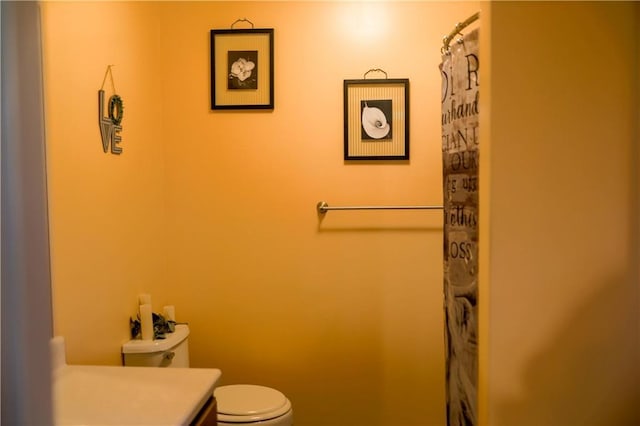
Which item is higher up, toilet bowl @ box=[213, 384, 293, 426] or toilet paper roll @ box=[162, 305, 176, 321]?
toilet paper roll @ box=[162, 305, 176, 321]

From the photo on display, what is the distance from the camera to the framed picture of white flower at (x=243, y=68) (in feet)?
8.05

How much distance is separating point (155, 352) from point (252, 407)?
459mm

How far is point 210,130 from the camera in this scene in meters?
2.49

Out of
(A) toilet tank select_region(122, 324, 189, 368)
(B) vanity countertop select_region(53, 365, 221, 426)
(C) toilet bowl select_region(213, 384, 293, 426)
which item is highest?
(B) vanity countertop select_region(53, 365, 221, 426)

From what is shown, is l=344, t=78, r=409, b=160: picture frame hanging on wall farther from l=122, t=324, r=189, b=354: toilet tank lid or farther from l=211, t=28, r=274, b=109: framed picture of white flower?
l=122, t=324, r=189, b=354: toilet tank lid

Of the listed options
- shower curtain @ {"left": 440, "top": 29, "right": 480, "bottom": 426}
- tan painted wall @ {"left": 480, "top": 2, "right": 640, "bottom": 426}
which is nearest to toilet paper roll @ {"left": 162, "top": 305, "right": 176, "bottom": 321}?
shower curtain @ {"left": 440, "top": 29, "right": 480, "bottom": 426}

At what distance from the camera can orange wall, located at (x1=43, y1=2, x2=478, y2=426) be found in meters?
2.43

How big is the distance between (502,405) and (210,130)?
6.06 feet

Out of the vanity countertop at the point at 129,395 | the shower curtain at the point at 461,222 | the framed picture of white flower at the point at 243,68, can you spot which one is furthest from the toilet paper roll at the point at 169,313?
the shower curtain at the point at 461,222

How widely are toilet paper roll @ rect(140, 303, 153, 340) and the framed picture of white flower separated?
1.05 meters

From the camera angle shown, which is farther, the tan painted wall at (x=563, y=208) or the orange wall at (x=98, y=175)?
the orange wall at (x=98, y=175)

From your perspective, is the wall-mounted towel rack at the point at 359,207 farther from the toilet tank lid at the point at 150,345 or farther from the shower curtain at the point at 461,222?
the toilet tank lid at the point at 150,345

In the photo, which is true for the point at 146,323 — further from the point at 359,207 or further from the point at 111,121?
the point at 359,207

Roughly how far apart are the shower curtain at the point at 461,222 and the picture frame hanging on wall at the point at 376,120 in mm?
688
